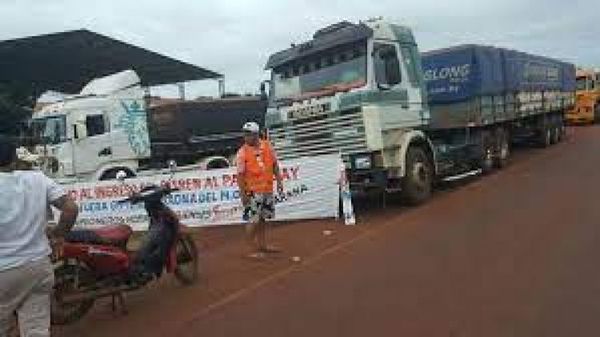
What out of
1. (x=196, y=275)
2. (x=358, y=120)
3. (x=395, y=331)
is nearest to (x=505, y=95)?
(x=358, y=120)

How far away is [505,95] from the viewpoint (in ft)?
71.5

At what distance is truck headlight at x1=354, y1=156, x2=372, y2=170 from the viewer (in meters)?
14.4

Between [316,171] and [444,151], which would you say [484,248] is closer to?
[316,171]

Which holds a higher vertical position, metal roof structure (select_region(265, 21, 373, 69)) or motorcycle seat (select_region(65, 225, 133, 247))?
metal roof structure (select_region(265, 21, 373, 69))

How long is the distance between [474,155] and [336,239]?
7976 millimetres

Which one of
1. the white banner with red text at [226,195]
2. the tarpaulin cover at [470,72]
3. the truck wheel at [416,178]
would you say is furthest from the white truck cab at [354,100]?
the tarpaulin cover at [470,72]

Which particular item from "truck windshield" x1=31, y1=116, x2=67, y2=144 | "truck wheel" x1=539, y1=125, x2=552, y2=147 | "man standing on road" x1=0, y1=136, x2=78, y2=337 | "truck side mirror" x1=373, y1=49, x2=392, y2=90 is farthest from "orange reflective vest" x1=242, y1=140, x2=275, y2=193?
"truck wheel" x1=539, y1=125, x2=552, y2=147

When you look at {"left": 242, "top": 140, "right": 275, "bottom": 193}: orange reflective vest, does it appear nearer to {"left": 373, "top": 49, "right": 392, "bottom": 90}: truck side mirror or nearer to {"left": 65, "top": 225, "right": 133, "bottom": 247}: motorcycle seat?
{"left": 65, "top": 225, "right": 133, "bottom": 247}: motorcycle seat

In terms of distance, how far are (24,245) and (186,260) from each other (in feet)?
14.5

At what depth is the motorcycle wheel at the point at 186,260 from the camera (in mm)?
9562

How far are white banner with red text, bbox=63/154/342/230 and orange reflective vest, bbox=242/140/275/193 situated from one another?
3.02 meters

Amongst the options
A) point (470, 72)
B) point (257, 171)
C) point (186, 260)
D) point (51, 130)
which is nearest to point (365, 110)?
point (257, 171)

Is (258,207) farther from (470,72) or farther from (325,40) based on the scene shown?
(470,72)

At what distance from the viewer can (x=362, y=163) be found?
14.4 meters
